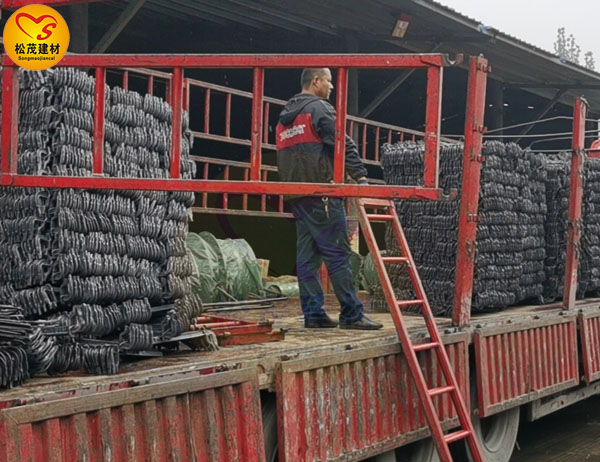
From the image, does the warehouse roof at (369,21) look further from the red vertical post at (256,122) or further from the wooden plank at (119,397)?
the wooden plank at (119,397)

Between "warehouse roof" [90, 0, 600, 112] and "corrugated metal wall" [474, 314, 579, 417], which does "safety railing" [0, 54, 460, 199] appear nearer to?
"corrugated metal wall" [474, 314, 579, 417]

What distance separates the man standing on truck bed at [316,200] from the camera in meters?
6.03

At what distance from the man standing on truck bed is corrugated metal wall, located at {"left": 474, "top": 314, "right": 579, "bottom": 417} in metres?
0.92

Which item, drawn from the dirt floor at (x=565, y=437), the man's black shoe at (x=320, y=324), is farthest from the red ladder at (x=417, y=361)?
the dirt floor at (x=565, y=437)

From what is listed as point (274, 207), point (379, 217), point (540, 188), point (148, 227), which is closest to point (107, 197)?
point (148, 227)

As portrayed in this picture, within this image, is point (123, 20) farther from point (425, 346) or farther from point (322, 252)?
point (425, 346)

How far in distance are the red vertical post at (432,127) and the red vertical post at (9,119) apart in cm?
192

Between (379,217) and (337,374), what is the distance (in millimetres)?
1365

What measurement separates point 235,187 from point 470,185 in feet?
8.26

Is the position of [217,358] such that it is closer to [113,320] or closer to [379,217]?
[113,320]

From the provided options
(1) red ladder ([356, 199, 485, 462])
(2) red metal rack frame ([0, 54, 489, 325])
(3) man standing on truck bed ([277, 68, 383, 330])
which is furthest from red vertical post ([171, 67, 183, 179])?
(1) red ladder ([356, 199, 485, 462])

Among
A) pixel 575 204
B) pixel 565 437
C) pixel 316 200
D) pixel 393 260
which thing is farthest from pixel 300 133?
pixel 565 437

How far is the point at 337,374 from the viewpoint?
16.8ft

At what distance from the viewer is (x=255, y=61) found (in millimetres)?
4480
